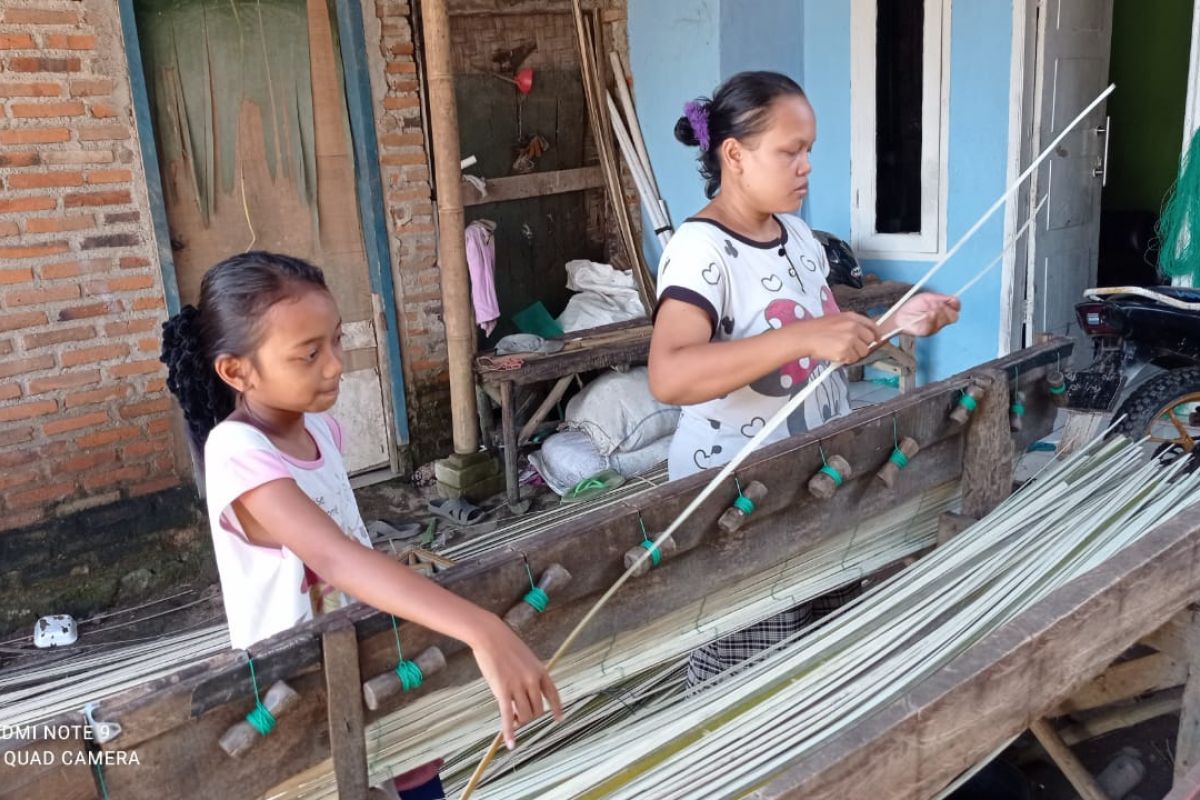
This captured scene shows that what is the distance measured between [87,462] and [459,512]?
1.46m

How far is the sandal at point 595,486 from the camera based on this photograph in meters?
4.23

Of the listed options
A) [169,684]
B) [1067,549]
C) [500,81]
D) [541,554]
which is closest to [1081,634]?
[1067,549]

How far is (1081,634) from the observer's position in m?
1.30

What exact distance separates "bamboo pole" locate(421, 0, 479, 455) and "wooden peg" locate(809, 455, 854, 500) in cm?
282

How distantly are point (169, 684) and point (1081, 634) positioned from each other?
1.11 meters

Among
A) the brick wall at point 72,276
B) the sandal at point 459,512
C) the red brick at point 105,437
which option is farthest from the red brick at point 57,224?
the sandal at point 459,512

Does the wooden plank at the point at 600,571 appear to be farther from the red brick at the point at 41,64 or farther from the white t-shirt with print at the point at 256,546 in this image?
the red brick at the point at 41,64

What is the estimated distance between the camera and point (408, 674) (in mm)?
1182

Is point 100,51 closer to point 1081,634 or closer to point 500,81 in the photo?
point 500,81

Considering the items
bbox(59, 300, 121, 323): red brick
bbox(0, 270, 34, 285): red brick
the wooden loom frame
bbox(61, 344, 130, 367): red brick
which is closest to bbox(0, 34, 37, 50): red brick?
bbox(0, 270, 34, 285): red brick

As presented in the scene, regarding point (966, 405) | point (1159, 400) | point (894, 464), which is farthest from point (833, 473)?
point (1159, 400)

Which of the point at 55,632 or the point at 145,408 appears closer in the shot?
the point at 55,632

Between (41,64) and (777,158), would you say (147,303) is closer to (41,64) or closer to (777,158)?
(41,64)

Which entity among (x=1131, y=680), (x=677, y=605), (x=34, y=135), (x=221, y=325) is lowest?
(x=1131, y=680)
